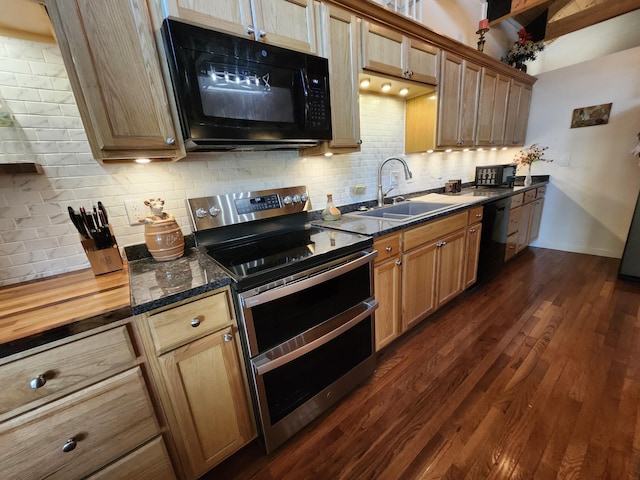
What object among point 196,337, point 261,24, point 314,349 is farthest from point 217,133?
point 314,349

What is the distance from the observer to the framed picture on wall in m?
2.94

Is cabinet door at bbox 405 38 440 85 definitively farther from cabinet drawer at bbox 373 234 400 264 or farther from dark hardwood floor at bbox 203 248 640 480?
dark hardwood floor at bbox 203 248 640 480

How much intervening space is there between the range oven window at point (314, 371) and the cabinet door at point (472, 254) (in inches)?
53.2

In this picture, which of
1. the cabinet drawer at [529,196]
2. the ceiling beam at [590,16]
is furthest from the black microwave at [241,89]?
the ceiling beam at [590,16]

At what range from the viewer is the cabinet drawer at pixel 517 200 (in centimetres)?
272

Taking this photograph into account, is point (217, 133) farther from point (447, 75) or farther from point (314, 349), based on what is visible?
point (447, 75)

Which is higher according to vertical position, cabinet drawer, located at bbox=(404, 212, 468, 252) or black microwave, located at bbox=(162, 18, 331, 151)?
black microwave, located at bbox=(162, 18, 331, 151)

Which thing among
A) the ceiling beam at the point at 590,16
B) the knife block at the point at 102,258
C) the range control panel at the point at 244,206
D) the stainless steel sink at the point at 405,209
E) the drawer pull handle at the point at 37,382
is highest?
the ceiling beam at the point at 590,16

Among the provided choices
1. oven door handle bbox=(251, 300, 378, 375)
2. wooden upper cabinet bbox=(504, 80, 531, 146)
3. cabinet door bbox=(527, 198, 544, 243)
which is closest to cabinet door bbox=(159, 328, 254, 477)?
oven door handle bbox=(251, 300, 378, 375)

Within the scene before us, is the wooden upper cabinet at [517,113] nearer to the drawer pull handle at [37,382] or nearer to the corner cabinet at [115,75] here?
the corner cabinet at [115,75]

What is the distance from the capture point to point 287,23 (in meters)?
1.28

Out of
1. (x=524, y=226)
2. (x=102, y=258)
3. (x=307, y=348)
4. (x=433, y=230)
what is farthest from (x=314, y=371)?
(x=524, y=226)

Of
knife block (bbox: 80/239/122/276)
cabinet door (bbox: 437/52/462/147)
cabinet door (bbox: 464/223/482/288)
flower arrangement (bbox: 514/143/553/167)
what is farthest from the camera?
flower arrangement (bbox: 514/143/553/167)

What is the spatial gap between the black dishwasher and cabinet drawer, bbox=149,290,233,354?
7.83ft
